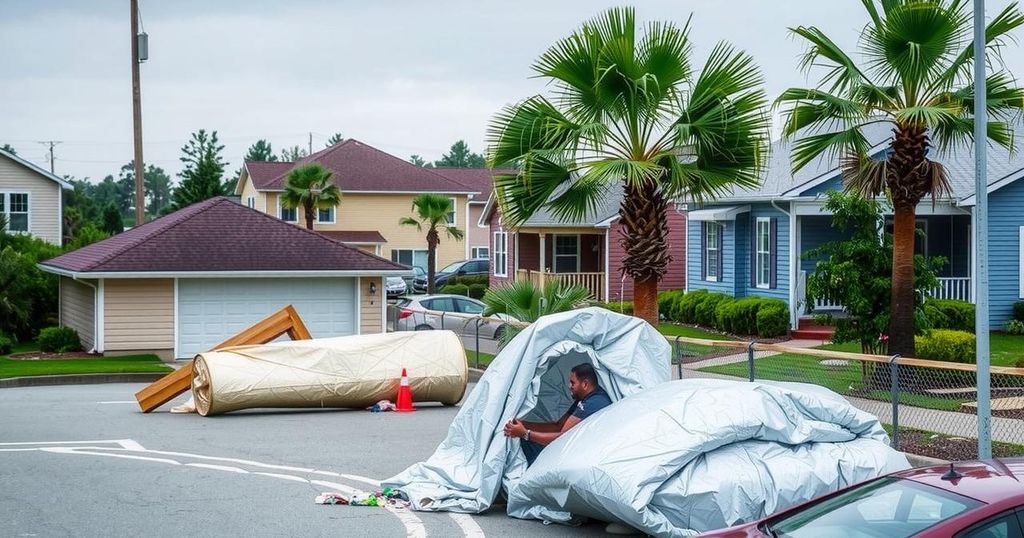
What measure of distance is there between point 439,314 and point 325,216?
29.5 m

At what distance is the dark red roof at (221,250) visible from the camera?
30.2m

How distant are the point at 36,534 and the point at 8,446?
614 cm

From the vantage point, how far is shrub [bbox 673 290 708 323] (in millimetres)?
32562

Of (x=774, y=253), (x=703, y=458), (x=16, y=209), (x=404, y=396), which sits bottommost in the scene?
(x=404, y=396)

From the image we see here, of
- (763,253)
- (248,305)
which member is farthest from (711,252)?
(248,305)

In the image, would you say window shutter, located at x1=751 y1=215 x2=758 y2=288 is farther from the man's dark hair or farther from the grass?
the man's dark hair

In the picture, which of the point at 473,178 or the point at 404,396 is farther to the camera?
the point at 473,178

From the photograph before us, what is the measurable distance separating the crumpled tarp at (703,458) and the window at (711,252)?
79.2 feet

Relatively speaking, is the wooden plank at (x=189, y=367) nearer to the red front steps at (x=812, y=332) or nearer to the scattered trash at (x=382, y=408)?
the scattered trash at (x=382, y=408)

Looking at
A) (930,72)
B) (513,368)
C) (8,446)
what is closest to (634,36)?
(930,72)

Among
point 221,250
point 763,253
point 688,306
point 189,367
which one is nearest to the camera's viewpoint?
point 189,367

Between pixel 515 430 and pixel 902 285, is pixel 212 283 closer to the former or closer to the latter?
pixel 902 285

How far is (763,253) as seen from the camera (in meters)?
31.0

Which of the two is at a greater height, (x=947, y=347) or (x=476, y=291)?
(x=476, y=291)
